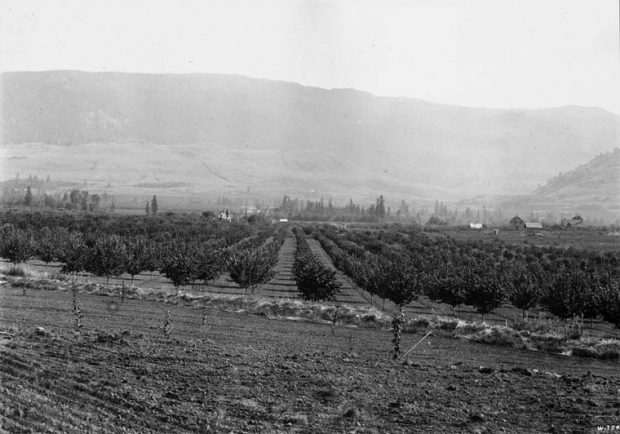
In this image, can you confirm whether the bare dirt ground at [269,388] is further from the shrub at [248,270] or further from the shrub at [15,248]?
the shrub at [15,248]

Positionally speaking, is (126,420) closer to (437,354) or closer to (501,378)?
(501,378)

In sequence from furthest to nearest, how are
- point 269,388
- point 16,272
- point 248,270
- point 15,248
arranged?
point 15,248
point 16,272
point 248,270
point 269,388

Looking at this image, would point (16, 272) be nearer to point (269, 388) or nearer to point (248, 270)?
point (248, 270)

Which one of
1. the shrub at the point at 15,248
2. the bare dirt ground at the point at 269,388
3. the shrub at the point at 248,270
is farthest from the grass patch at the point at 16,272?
the bare dirt ground at the point at 269,388

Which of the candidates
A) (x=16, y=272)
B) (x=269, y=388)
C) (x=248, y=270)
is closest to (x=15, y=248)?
(x=16, y=272)

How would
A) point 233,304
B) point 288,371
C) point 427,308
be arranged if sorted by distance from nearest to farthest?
Result: 1. point 288,371
2. point 233,304
3. point 427,308

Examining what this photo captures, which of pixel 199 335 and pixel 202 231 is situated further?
pixel 202 231

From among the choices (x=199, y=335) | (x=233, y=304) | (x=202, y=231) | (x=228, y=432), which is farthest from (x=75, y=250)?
(x=202, y=231)

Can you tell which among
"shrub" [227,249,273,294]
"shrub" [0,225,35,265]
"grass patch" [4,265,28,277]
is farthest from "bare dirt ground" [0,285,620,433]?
"shrub" [0,225,35,265]
